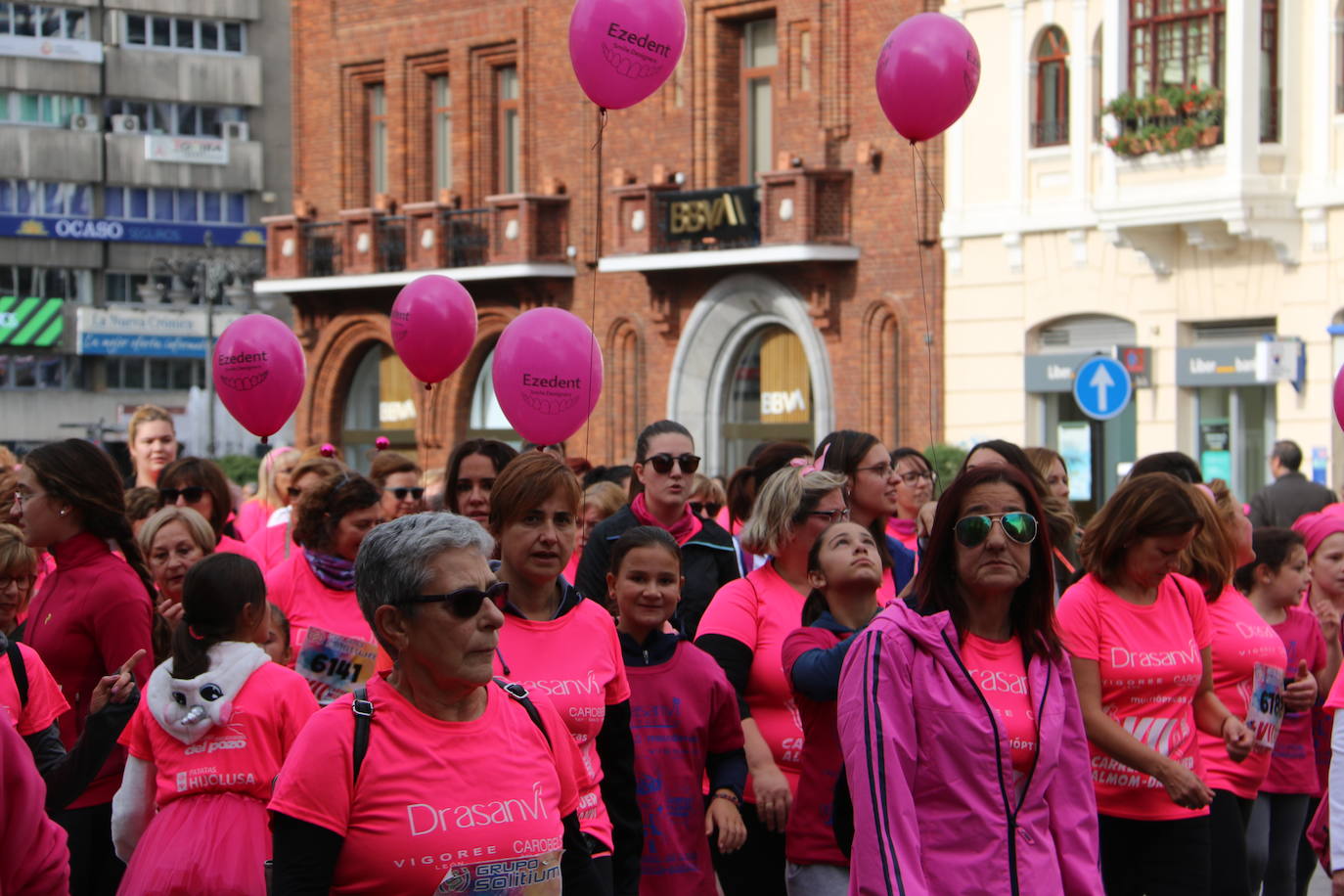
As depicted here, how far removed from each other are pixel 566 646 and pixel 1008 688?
130cm

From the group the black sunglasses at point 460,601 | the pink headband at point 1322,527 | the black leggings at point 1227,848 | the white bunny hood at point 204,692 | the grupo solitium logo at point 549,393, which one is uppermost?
the grupo solitium logo at point 549,393

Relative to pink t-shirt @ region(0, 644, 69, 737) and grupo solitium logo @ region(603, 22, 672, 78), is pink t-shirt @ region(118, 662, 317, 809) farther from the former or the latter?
grupo solitium logo @ region(603, 22, 672, 78)

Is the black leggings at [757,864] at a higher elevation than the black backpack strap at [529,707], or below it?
below

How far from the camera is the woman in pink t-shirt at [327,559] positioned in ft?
22.6

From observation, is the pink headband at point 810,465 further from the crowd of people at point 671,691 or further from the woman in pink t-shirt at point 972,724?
the woman in pink t-shirt at point 972,724

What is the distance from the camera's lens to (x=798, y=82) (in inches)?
1046

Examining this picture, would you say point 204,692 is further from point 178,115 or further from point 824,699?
point 178,115

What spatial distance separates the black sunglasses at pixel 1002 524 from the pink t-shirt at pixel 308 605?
286cm

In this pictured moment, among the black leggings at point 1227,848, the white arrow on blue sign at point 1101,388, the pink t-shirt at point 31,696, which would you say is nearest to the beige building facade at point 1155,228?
the white arrow on blue sign at point 1101,388

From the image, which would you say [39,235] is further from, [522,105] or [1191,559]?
[1191,559]

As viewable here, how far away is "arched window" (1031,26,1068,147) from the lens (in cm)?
2362

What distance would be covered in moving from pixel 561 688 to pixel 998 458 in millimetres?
2498

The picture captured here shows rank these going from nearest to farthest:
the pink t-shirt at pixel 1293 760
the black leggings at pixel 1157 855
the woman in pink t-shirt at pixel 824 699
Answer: the woman in pink t-shirt at pixel 824 699 → the black leggings at pixel 1157 855 → the pink t-shirt at pixel 1293 760

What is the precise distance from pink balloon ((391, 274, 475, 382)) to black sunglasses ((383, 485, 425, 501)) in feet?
6.51
